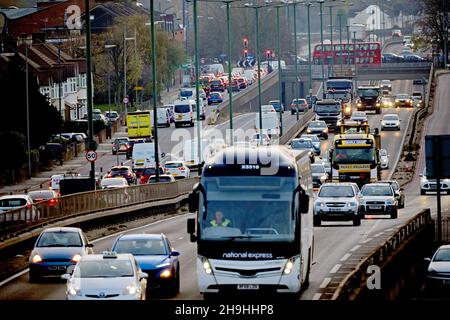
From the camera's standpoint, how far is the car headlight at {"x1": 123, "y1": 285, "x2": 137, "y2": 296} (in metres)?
25.7

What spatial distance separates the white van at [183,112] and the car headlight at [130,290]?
3826 inches

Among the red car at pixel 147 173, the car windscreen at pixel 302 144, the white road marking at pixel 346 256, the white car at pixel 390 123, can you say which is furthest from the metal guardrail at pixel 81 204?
the white car at pixel 390 123

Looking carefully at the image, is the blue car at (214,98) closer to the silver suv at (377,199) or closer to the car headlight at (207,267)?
the silver suv at (377,199)

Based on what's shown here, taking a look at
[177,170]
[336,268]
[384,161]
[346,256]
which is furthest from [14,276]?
[384,161]

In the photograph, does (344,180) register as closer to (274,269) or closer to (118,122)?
(274,269)

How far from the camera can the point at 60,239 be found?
113ft

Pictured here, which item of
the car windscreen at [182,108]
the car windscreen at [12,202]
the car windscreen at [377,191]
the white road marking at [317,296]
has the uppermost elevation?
the car windscreen at [182,108]

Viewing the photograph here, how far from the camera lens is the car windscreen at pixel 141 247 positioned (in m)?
30.6

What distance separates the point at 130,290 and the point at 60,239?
8833 mm

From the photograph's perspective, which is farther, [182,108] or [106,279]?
[182,108]

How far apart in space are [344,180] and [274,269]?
39896 mm

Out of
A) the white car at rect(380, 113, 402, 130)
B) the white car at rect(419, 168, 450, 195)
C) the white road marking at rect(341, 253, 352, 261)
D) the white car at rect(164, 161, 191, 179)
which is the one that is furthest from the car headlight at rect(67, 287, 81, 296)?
the white car at rect(380, 113, 402, 130)

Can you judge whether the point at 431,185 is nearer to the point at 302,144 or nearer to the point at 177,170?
the point at 177,170
